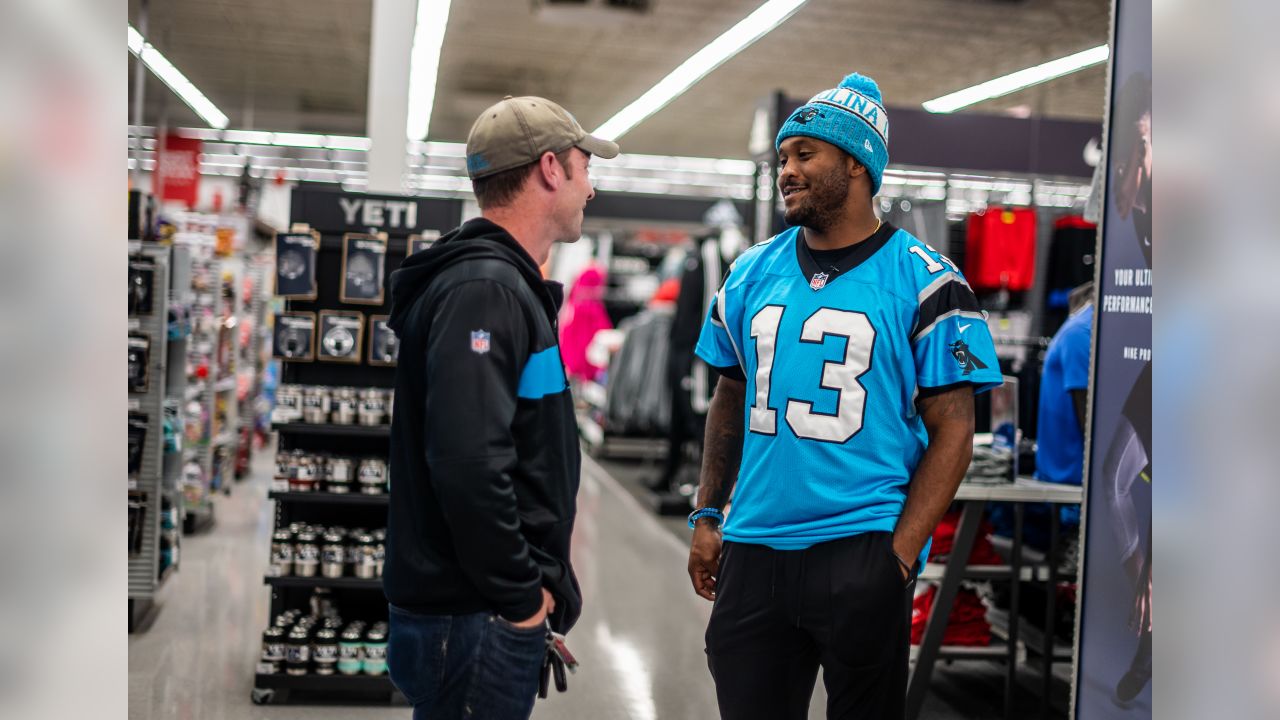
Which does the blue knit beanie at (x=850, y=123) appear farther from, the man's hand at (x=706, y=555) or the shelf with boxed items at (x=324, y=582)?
the shelf with boxed items at (x=324, y=582)

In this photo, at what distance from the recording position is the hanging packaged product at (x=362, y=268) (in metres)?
4.14

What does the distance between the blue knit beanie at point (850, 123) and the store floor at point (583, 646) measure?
7.39ft

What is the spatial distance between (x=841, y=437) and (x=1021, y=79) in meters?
11.7

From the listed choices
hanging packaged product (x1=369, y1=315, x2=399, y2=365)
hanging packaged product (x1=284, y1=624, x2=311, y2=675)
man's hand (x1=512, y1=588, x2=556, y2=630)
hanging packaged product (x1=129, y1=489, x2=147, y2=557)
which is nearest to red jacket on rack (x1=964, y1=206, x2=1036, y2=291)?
hanging packaged product (x1=369, y1=315, x2=399, y2=365)

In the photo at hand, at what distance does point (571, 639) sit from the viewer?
514 cm

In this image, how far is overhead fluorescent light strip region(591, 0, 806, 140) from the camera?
10.1 metres

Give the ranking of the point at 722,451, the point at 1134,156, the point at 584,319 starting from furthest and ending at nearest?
1. the point at 584,319
2. the point at 722,451
3. the point at 1134,156

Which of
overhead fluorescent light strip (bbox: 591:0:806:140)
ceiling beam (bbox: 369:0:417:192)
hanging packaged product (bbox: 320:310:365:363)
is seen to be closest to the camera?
hanging packaged product (bbox: 320:310:365:363)

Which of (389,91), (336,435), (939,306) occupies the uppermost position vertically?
(389,91)

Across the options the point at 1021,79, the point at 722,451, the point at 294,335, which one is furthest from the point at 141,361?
the point at 1021,79

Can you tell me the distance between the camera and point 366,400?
4.08 metres

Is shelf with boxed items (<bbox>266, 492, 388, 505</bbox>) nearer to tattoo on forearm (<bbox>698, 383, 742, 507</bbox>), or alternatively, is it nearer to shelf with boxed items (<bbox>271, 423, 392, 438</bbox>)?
shelf with boxed items (<bbox>271, 423, 392, 438</bbox>)

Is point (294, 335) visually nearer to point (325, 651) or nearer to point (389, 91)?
point (325, 651)

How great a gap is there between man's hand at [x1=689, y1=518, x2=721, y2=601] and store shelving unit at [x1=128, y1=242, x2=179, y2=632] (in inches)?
134
